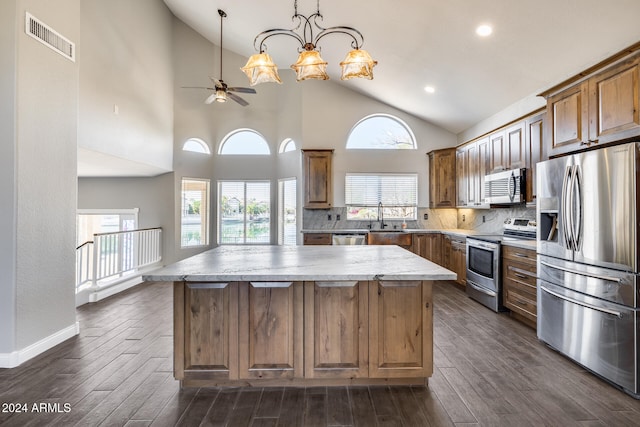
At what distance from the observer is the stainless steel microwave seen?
13.3 feet

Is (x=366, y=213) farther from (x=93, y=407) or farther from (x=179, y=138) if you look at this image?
(x=93, y=407)

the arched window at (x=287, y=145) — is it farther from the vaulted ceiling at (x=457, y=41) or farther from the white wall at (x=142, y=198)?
the white wall at (x=142, y=198)

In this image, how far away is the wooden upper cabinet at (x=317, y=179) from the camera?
623 centimetres

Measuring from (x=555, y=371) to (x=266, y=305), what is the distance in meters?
2.37

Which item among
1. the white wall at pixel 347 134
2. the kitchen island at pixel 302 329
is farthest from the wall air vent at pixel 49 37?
the white wall at pixel 347 134

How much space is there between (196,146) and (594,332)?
7173mm

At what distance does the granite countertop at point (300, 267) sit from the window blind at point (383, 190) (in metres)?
3.73

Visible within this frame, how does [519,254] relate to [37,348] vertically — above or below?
above

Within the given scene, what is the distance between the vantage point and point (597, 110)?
2.61 m

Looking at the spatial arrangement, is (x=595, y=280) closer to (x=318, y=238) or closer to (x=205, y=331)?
(x=205, y=331)

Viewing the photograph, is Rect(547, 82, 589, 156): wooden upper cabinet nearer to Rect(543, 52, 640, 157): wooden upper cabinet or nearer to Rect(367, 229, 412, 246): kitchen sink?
Rect(543, 52, 640, 157): wooden upper cabinet

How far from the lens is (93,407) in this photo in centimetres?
204

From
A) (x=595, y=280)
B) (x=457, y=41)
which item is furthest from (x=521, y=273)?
(x=457, y=41)

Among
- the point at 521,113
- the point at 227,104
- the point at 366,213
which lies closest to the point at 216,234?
the point at 227,104
